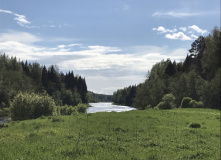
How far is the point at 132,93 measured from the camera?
19888 cm

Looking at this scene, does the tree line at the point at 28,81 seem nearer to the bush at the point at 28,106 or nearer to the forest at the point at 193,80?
the forest at the point at 193,80

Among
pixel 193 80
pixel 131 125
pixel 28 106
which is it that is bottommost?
pixel 131 125

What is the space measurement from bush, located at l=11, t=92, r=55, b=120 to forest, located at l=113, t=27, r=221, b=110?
39.0 metres

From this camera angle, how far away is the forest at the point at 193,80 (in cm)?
7306

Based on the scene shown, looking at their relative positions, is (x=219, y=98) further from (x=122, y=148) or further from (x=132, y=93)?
(x=132, y=93)

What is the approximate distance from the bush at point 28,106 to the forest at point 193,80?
128ft

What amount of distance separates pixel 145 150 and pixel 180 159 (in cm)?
229

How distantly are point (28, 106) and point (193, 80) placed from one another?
211 feet

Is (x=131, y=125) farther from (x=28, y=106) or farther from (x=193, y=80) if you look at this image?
(x=193, y=80)

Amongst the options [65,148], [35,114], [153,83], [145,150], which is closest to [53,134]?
[65,148]

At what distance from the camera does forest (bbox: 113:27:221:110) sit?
73.1 m

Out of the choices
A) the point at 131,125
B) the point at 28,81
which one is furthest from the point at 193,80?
the point at 28,81

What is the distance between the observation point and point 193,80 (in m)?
86.0

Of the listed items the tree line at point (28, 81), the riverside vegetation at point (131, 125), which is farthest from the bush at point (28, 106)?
the tree line at point (28, 81)
